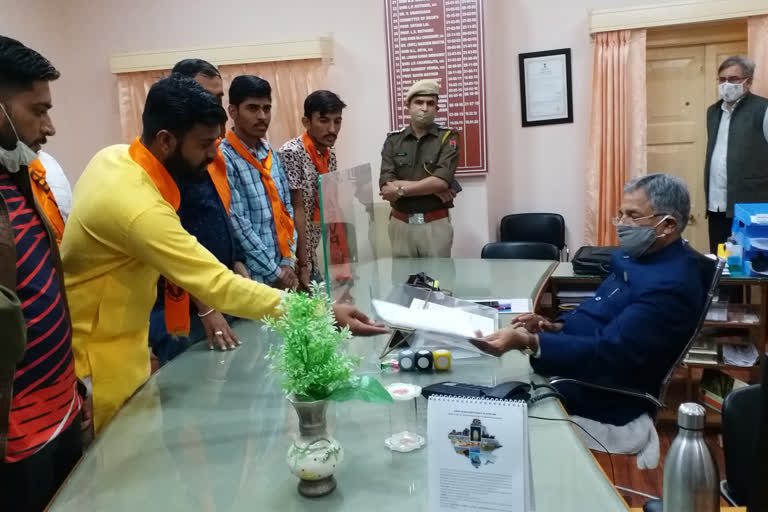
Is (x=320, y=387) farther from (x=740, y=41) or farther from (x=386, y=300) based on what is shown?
(x=740, y=41)

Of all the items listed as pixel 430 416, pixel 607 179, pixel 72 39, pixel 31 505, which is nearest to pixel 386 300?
pixel 430 416

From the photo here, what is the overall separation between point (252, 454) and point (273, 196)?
4.72ft

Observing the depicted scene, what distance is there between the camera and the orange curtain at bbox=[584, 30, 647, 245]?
14.5ft

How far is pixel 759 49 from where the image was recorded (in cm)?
415

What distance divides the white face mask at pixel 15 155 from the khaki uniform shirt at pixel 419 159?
2.64 metres

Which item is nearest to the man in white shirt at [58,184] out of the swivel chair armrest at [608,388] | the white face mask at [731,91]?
the swivel chair armrest at [608,388]

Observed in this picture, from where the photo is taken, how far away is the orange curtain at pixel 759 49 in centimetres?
413

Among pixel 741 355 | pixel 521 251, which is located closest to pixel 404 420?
pixel 741 355

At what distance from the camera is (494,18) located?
4691 millimetres

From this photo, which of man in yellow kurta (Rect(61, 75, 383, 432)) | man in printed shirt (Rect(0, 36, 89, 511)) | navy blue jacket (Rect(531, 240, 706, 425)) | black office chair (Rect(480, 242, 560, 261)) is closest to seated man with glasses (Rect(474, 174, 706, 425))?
navy blue jacket (Rect(531, 240, 706, 425))

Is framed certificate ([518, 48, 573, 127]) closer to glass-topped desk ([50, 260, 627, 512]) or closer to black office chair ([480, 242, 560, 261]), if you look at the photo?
black office chair ([480, 242, 560, 261])

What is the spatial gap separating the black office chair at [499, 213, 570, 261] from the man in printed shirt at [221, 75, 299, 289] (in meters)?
2.57

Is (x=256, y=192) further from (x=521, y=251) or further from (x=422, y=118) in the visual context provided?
(x=521, y=251)

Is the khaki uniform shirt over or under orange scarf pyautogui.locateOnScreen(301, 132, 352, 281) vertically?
over
